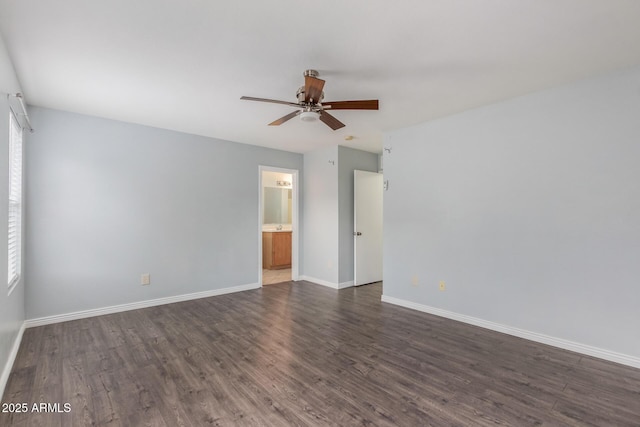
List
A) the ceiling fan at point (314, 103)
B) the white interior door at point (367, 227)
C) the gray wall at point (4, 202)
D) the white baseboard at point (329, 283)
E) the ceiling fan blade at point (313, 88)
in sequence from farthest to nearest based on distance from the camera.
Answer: the white interior door at point (367, 227) < the white baseboard at point (329, 283) < the ceiling fan at point (314, 103) < the ceiling fan blade at point (313, 88) < the gray wall at point (4, 202)

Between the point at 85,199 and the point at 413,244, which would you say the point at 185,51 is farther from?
the point at 413,244

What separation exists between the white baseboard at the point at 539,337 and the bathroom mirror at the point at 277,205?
4.25 m

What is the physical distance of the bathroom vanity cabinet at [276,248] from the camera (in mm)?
6848

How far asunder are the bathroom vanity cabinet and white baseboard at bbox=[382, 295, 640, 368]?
11.5 ft

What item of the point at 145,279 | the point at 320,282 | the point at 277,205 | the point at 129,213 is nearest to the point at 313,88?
the point at 129,213

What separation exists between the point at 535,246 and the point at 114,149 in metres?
4.89

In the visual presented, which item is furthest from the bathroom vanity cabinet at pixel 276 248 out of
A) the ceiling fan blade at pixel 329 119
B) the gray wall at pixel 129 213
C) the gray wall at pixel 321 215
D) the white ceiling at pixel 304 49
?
the ceiling fan blade at pixel 329 119

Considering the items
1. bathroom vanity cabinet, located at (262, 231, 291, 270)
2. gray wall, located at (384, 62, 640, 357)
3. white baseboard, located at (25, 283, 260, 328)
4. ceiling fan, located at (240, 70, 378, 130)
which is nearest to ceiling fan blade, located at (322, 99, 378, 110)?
ceiling fan, located at (240, 70, 378, 130)

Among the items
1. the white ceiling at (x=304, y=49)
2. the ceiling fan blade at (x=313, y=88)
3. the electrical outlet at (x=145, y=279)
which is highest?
the white ceiling at (x=304, y=49)

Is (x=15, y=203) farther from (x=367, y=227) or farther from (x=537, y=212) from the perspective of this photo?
(x=537, y=212)

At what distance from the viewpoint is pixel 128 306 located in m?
3.99

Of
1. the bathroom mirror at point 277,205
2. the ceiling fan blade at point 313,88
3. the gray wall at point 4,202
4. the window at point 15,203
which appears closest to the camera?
the gray wall at point 4,202

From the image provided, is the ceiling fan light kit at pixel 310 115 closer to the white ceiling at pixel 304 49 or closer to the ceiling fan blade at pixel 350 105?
the ceiling fan blade at pixel 350 105

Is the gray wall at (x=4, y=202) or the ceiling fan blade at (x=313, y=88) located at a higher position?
the ceiling fan blade at (x=313, y=88)
